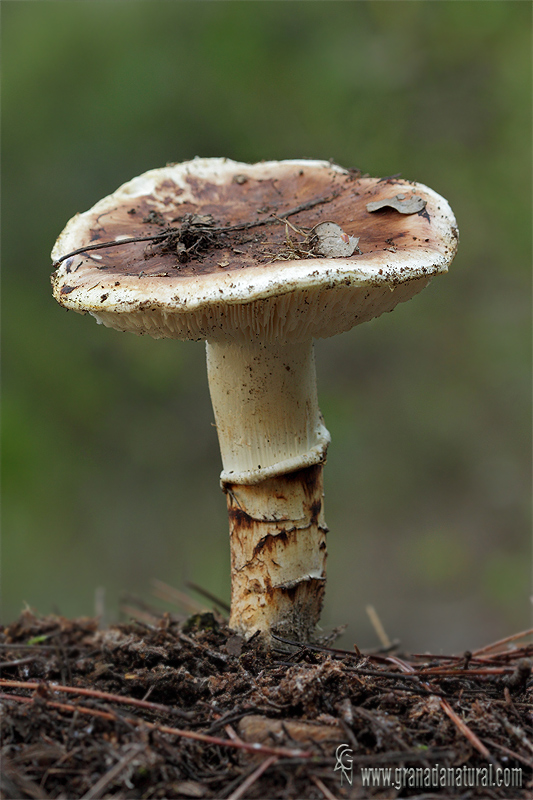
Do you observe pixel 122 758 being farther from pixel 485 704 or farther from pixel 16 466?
pixel 16 466

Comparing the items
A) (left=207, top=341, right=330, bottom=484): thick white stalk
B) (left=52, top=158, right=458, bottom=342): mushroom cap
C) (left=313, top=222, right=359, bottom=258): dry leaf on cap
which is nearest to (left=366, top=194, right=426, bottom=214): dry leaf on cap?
(left=52, top=158, right=458, bottom=342): mushroom cap

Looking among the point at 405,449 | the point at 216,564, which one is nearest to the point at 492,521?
the point at 405,449

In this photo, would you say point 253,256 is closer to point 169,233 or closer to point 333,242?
point 333,242

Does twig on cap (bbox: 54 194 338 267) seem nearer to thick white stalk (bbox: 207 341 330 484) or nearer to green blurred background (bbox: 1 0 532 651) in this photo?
thick white stalk (bbox: 207 341 330 484)

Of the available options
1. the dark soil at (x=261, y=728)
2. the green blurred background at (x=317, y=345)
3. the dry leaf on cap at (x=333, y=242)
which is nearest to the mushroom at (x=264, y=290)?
the dry leaf on cap at (x=333, y=242)

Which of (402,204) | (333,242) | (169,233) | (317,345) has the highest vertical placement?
(317,345)

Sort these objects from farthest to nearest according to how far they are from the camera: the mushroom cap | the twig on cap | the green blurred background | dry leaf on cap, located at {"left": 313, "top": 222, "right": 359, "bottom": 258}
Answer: the green blurred background → the twig on cap → dry leaf on cap, located at {"left": 313, "top": 222, "right": 359, "bottom": 258} → the mushroom cap

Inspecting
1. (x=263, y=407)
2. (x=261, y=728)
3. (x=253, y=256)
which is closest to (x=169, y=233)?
(x=253, y=256)
